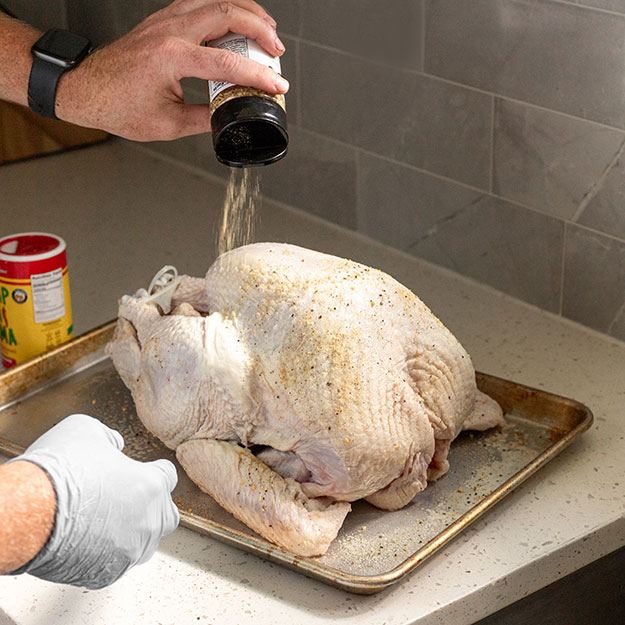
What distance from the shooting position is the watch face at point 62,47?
5.49ft

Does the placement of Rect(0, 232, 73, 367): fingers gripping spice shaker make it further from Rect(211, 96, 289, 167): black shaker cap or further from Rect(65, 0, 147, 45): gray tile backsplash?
Rect(65, 0, 147, 45): gray tile backsplash

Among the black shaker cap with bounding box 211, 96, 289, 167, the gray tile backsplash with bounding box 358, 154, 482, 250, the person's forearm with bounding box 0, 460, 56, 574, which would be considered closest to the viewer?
the person's forearm with bounding box 0, 460, 56, 574

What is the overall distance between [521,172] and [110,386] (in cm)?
70

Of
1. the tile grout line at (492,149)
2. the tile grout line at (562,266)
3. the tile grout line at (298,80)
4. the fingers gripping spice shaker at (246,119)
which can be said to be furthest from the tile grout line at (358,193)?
the fingers gripping spice shaker at (246,119)

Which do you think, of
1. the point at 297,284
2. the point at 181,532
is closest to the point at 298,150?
the point at 297,284

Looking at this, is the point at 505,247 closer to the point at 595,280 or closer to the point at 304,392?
the point at 595,280

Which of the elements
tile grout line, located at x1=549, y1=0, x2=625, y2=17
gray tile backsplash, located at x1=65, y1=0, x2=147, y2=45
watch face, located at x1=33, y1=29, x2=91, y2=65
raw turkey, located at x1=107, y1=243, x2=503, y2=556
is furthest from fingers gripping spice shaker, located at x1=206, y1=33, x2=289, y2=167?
gray tile backsplash, located at x1=65, y1=0, x2=147, y2=45

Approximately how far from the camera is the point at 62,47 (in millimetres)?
1684

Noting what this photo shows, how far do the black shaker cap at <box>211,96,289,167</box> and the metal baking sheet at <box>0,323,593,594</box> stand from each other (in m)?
0.41

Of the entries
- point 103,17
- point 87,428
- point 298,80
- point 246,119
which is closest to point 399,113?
point 298,80

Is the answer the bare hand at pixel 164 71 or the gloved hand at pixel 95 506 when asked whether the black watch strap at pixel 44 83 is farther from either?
the gloved hand at pixel 95 506

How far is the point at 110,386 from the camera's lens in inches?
68.6

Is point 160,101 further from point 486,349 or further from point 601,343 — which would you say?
point 601,343

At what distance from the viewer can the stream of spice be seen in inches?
78.1
